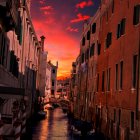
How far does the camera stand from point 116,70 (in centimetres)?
2652

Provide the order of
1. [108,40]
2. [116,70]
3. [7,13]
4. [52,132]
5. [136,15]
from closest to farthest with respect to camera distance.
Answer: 1. [7,13]
2. [136,15]
3. [116,70]
4. [108,40]
5. [52,132]

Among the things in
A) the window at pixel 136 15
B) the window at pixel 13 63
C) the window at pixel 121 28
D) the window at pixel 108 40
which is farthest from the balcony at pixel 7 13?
the window at pixel 108 40

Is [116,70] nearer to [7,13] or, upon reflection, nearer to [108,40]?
[108,40]

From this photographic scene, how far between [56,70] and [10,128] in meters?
101

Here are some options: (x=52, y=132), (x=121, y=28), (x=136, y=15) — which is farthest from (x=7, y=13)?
(x=52, y=132)

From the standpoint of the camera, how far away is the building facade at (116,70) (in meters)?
21.7

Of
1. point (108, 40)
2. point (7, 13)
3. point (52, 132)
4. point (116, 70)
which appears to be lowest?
point (52, 132)

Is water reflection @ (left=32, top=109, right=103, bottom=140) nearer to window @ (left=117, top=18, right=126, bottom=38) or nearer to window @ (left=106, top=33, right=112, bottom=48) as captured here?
window @ (left=106, top=33, right=112, bottom=48)

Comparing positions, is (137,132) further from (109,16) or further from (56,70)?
(56,70)

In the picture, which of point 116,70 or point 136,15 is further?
point 116,70

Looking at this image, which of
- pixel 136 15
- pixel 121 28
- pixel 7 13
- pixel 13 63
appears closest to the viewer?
pixel 7 13

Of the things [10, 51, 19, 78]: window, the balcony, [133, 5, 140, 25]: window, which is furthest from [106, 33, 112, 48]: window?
the balcony

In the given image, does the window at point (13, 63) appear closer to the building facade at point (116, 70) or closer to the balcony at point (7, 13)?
the balcony at point (7, 13)

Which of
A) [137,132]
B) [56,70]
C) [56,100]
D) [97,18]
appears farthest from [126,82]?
[56,70]
